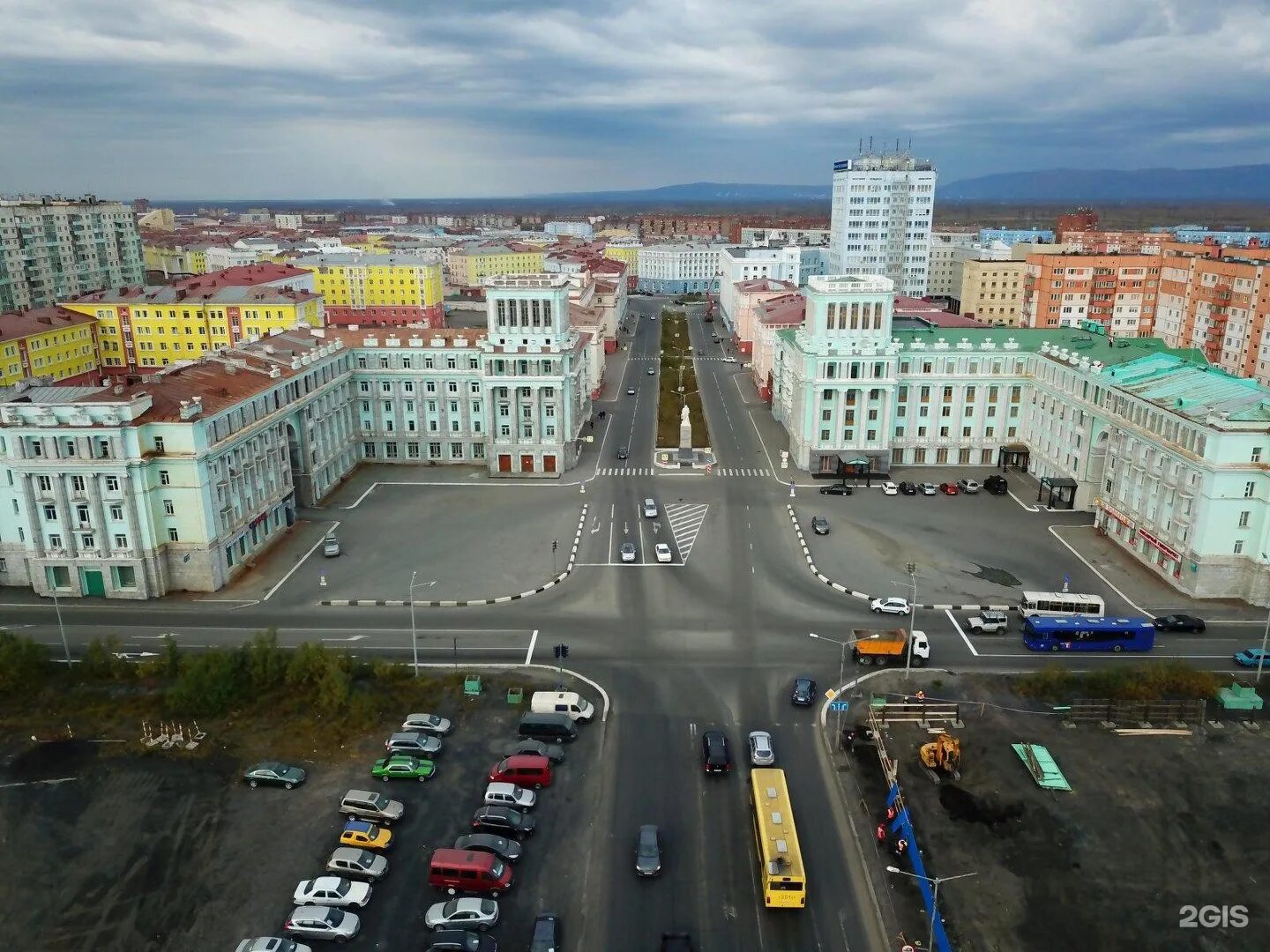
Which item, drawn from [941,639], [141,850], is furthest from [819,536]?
[141,850]

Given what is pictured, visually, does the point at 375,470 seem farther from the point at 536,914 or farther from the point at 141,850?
the point at 536,914

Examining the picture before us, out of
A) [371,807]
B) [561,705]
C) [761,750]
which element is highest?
[561,705]

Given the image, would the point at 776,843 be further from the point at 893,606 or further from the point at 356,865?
the point at 893,606

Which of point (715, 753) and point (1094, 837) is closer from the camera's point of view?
point (1094, 837)

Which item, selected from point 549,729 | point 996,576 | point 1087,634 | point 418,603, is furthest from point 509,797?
point 996,576

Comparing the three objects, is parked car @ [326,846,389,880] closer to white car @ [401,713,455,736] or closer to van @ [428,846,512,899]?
van @ [428,846,512,899]

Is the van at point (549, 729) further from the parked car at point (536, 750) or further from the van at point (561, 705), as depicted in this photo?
the van at point (561, 705)

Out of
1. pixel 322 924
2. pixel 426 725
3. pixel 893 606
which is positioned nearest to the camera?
pixel 322 924

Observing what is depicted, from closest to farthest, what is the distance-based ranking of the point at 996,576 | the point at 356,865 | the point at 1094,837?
1. the point at 356,865
2. the point at 1094,837
3. the point at 996,576
